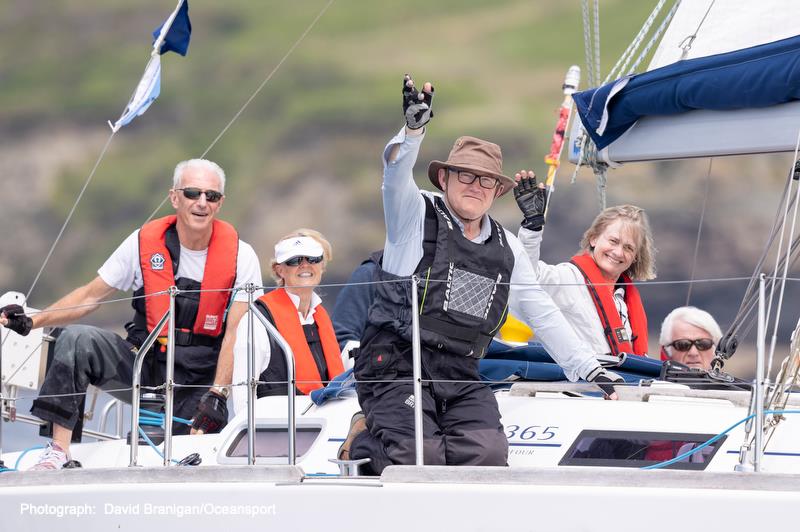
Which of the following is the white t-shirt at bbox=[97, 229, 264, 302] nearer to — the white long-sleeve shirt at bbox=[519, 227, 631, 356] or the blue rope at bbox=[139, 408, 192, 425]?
the blue rope at bbox=[139, 408, 192, 425]

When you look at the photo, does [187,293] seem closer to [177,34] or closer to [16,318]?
[16,318]

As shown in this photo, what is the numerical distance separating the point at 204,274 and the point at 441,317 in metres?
1.51

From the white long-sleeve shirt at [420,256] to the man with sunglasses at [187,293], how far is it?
3.75 ft

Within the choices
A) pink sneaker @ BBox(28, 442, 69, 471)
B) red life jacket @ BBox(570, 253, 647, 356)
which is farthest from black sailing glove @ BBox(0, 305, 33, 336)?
red life jacket @ BBox(570, 253, 647, 356)

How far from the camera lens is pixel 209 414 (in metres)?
4.59

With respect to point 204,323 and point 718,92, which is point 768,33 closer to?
point 718,92

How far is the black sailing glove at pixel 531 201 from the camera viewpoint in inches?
167

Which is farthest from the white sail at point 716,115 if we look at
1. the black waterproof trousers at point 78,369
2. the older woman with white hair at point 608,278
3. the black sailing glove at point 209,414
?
the black waterproof trousers at point 78,369

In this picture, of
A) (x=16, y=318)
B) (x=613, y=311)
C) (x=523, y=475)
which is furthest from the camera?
(x=613, y=311)

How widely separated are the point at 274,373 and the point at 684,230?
24081mm

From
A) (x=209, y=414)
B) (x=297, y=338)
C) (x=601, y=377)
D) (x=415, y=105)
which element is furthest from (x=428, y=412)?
(x=209, y=414)

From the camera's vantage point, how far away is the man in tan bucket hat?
360 centimetres

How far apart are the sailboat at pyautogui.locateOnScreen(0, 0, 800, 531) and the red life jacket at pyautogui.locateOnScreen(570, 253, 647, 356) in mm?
331

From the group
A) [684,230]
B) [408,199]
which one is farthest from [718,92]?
[684,230]
